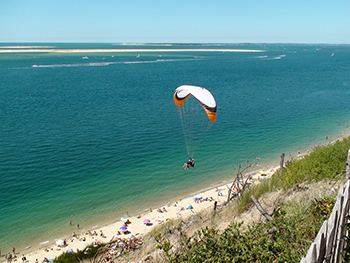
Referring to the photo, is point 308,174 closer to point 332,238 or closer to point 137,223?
point 332,238

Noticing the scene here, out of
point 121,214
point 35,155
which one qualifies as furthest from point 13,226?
point 35,155

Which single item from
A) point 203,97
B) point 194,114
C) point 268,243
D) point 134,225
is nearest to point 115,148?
point 134,225

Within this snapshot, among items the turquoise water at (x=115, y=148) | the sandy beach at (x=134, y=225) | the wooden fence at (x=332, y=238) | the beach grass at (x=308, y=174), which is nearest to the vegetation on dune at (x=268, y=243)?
the wooden fence at (x=332, y=238)

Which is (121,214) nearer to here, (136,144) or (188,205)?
(188,205)

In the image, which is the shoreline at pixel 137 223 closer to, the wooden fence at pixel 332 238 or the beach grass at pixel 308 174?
the beach grass at pixel 308 174

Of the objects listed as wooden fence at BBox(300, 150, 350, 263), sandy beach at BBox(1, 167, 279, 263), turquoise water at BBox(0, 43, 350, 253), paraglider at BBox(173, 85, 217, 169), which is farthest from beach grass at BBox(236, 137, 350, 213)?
turquoise water at BBox(0, 43, 350, 253)

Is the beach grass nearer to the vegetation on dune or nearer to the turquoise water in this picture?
the vegetation on dune
